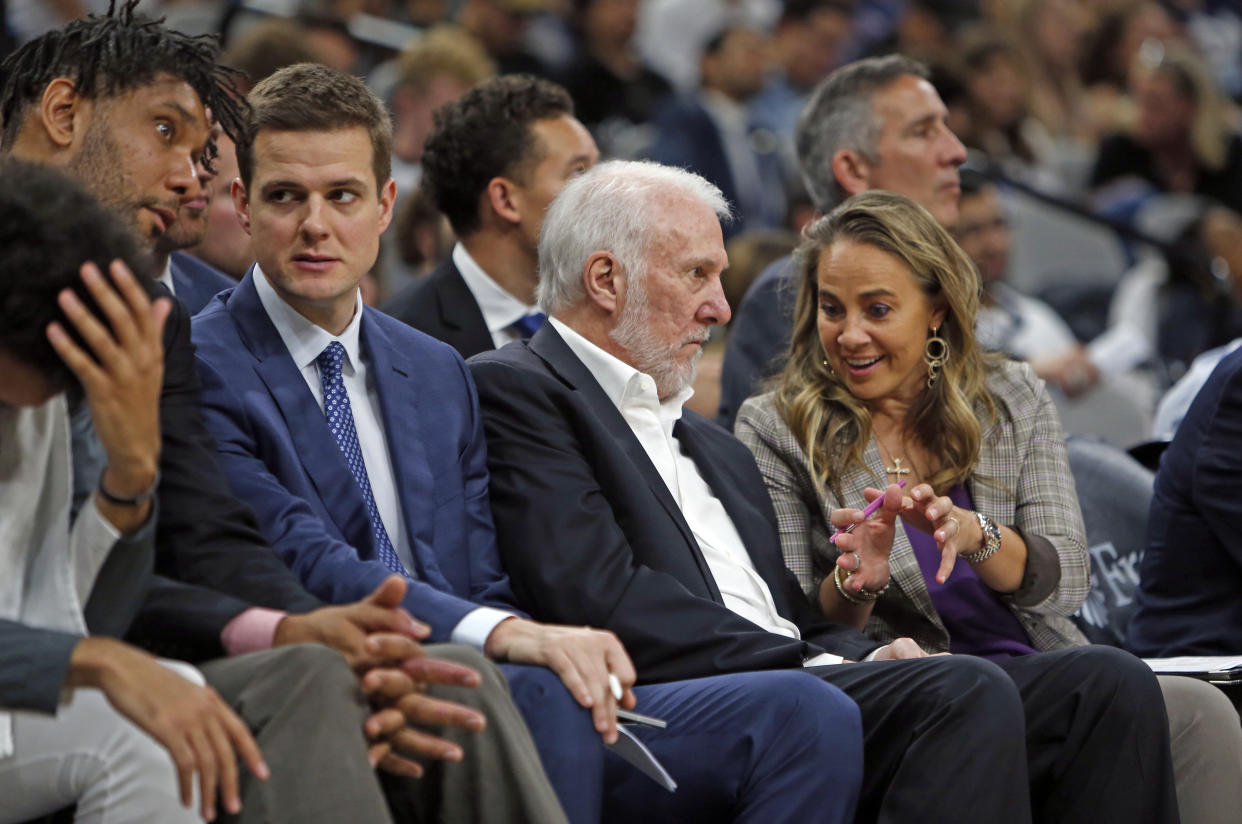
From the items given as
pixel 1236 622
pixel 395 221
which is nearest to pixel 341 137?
pixel 1236 622

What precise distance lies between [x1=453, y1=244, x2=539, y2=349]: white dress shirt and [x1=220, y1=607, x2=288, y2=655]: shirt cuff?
1.81 m

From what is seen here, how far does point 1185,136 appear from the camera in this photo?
25.7 feet

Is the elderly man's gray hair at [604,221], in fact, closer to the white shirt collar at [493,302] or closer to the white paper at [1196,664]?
the white shirt collar at [493,302]

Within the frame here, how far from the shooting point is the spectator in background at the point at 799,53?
802 cm

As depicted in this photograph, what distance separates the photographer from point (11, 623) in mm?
1958

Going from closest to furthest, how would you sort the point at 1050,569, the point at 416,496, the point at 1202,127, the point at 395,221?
the point at 416,496 → the point at 1050,569 → the point at 395,221 → the point at 1202,127

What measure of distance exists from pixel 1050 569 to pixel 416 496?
1.23 metres

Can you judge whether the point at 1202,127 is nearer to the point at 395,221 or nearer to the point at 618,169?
the point at 395,221

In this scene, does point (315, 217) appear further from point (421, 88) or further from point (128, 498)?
point (421, 88)

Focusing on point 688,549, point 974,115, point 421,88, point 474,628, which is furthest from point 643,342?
point 974,115

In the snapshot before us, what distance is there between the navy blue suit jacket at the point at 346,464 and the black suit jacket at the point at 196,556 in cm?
11

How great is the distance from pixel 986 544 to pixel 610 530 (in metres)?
0.74

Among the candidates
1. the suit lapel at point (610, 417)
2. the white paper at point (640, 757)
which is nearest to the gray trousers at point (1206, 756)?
the suit lapel at point (610, 417)

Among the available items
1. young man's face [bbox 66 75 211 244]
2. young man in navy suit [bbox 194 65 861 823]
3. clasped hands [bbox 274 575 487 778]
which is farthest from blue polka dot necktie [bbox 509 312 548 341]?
clasped hands [bbox 274 575 487 778]
